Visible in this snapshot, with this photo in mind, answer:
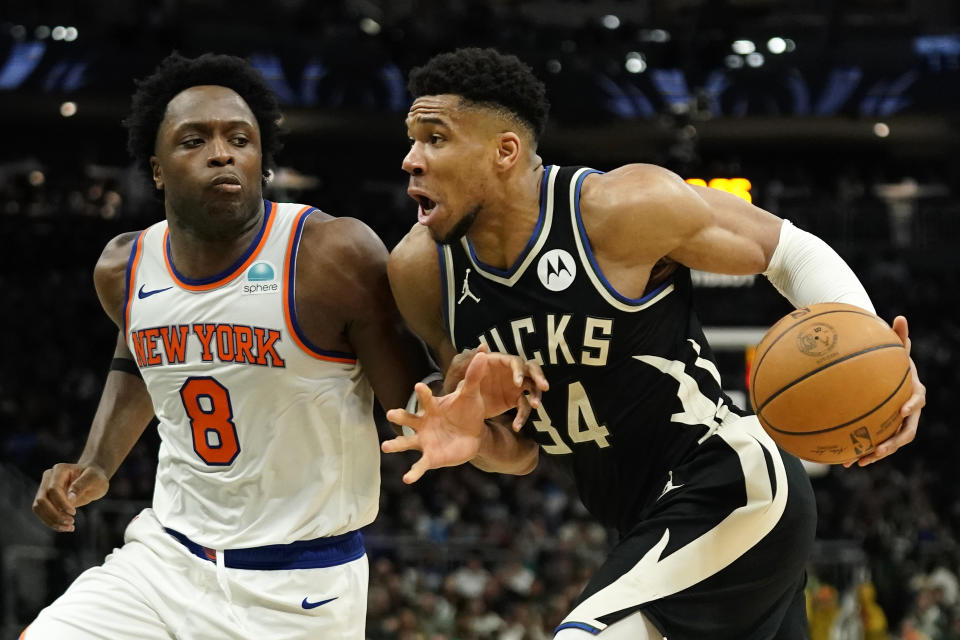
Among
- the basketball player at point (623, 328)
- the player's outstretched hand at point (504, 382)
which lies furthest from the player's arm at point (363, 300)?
the player's outstretched hand at point (504, 382)

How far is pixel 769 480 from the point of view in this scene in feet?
11.1

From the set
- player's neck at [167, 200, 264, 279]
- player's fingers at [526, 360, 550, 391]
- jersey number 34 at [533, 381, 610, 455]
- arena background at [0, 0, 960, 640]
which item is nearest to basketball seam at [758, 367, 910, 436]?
jersey number 34 at [533, 381, 610, 455]

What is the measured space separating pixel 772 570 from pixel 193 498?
1.73 metres

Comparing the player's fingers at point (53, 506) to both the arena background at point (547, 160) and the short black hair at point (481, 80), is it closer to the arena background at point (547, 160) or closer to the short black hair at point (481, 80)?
the short black hair at point (481, 80)

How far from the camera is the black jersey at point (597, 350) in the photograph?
342 cm

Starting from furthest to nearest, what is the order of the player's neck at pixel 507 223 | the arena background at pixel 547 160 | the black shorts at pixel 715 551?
1. the arena background at pixel 547 160
2. the player's neck at pixel 507 223
3. the black shorts at pixel 715 551

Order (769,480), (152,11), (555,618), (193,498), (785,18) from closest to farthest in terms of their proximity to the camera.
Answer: (769,480) → (193,498) → (555,618) → (152,11) → (785,18)

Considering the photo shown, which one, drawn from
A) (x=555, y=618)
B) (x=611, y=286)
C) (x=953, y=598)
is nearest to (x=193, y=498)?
(x=611, y=286)

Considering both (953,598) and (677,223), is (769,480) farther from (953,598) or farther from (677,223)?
(953,598)

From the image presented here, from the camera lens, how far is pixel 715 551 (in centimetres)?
332

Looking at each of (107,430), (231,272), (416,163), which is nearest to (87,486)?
(107,430)

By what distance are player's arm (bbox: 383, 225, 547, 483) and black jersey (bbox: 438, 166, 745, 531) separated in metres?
0.13

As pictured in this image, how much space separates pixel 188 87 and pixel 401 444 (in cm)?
152

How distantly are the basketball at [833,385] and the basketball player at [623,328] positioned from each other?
198mm
